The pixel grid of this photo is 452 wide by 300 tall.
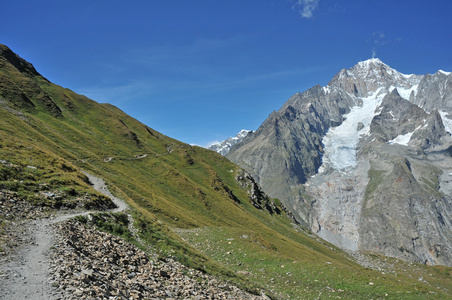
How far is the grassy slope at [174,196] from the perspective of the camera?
3073 cm

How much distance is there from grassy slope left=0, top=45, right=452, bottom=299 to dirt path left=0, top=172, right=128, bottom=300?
9517mm

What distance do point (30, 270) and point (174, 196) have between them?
7202cm

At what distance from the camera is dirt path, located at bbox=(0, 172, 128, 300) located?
11.2 meters

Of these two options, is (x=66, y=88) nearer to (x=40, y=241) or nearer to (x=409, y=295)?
(x=40, y=241)

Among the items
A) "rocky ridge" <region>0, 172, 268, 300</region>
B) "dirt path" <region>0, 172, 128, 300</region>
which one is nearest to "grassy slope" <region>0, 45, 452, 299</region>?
"rocky ridge" <region>0, 172, 268, 300</region>

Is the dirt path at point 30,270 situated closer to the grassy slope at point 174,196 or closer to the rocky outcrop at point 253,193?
the grassy slope at point 174,196

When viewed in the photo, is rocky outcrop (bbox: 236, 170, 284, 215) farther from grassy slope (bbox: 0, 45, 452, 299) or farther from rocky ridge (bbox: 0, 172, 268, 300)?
rocky ridge (bbox: 0, 172, 268, 300)

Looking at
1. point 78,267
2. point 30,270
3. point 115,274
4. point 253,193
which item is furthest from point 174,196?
point 30,270

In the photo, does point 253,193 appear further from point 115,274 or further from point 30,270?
point 30,270

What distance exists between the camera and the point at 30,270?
13.0 m

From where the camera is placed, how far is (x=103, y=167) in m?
74.8

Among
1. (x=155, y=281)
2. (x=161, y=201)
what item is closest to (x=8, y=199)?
(x=155, y=281)

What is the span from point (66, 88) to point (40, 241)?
6729 inches

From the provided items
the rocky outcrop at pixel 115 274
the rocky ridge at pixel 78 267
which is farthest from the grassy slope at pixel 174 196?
the rocky outcrop at pixel 115 274
